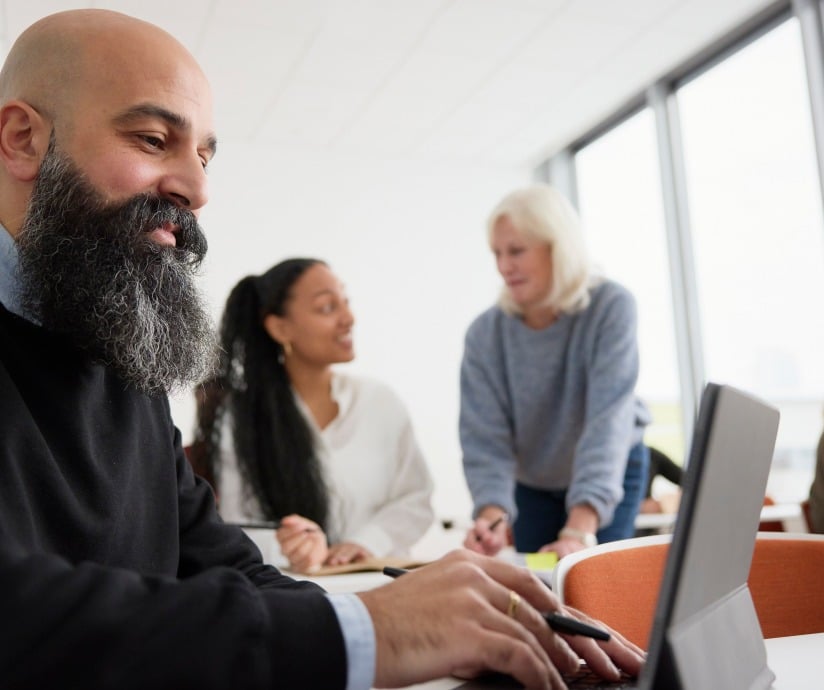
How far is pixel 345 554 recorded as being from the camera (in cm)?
212

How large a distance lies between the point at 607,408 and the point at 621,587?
120 cm

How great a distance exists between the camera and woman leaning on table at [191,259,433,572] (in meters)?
2.48

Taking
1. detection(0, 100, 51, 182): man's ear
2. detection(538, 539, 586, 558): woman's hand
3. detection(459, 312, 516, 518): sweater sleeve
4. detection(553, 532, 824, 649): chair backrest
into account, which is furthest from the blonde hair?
detection(0, 100, 51, 182): man's ear

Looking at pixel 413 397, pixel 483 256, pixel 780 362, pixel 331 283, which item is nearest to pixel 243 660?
pixel 331 283

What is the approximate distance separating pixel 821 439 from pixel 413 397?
12.1 feet

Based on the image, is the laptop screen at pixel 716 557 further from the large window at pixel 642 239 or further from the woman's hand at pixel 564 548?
the large window at pixel 642 239

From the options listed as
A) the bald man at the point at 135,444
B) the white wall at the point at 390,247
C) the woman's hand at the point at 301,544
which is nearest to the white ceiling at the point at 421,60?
the white wall at the point at 390,247

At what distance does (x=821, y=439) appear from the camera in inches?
90.6

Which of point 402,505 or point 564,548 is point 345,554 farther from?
point 564,548

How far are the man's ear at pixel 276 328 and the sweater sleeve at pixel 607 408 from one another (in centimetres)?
96

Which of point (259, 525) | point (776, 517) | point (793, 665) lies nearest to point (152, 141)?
point (793, 665)

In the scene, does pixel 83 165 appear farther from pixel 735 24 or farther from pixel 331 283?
pixel 735 24

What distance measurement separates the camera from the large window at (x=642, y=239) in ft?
17.0

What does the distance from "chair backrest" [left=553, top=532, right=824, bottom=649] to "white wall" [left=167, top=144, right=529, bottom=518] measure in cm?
447
